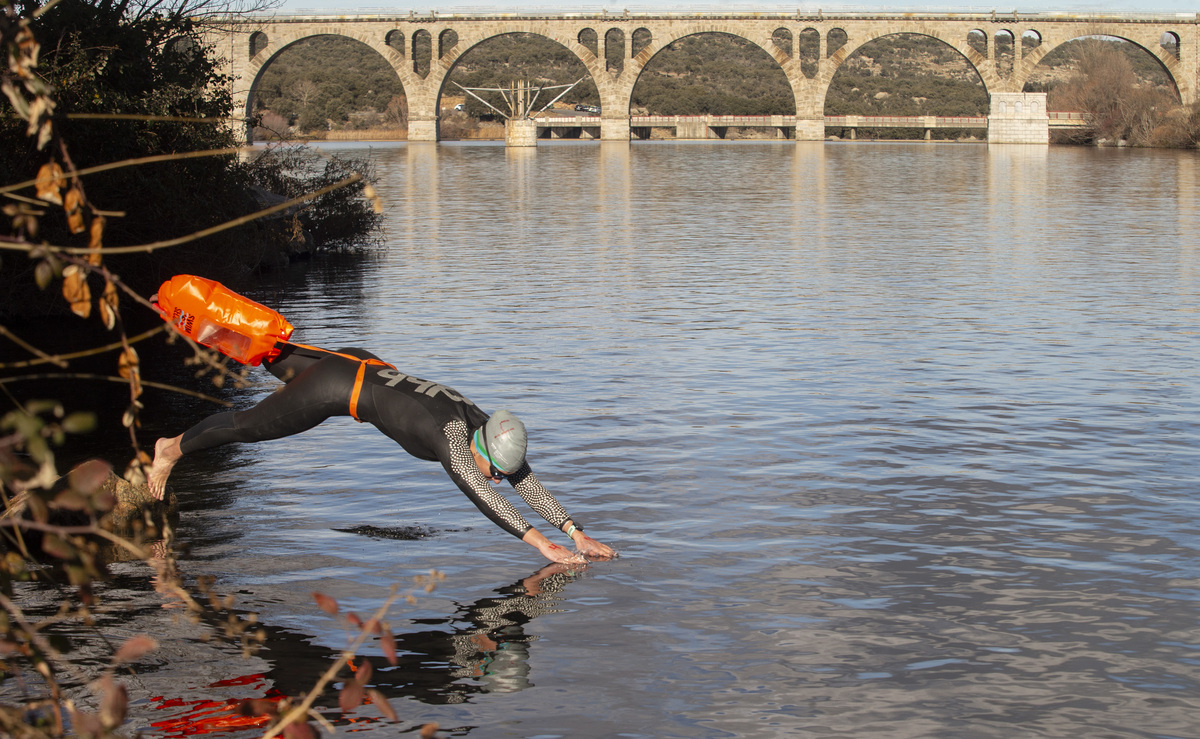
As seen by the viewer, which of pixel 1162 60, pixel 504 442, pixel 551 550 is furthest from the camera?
pixel 1162 60

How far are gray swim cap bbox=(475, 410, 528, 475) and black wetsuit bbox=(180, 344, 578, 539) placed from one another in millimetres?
145

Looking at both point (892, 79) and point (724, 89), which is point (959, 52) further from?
point (892, 79)

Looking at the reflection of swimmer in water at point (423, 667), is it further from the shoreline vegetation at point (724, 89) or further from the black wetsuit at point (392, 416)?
the shoreline vegetation at point (724, 89)

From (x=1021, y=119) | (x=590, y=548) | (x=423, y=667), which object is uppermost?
(x=1021, y=119)

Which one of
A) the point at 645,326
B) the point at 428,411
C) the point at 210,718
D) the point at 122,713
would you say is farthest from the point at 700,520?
the point at 645,326

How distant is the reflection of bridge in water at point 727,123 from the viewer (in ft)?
341

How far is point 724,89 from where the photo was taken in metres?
158

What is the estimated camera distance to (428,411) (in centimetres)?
687

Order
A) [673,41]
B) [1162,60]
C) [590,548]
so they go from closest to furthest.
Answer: [590,548] < [1162,60] < [673,41]

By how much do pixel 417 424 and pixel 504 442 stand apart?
0.64m

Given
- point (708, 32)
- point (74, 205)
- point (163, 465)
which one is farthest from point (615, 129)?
point (74, 205)

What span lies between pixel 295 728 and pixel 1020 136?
9486 cm

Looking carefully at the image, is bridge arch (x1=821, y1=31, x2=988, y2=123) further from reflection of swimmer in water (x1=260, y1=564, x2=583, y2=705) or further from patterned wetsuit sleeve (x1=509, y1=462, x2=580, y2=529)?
reflection of swimmer in water (x1=260, y1=564, x2=583, y2=705)

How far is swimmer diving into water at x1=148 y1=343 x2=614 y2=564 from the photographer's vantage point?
21.7 ft
